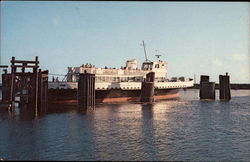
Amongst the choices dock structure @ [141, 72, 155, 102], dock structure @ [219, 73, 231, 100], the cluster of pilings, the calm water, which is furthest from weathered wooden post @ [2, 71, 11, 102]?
dock structure @ [219, 73, 231, 100]

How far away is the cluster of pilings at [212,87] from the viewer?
66625mm

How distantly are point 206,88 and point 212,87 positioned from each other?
153 cm

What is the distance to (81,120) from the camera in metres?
31.2

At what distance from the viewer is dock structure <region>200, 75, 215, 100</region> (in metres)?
68.1

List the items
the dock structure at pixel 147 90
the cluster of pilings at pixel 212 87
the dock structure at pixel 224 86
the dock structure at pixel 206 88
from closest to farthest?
1. the dock structure at pixel 147 90
2. the dock structure at pixel 224 86
3. the cluster of pilings at pixel 212 87
4. the dock structure at pixel 206 88

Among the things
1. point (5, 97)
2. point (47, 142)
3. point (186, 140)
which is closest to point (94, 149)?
point (47, 142)

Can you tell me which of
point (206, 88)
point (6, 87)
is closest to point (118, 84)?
point (6, 87)

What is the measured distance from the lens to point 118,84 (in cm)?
5306

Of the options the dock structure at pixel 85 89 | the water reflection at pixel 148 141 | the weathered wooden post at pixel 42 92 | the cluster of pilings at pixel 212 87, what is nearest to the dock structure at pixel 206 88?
the cluster of pilings at pixel 212 87

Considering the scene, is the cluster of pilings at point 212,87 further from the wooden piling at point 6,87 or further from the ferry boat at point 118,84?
the wooden piling at point 6,87

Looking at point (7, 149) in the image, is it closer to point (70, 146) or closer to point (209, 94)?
point (70, 146)

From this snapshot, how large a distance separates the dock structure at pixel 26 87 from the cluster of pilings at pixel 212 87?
137 feet

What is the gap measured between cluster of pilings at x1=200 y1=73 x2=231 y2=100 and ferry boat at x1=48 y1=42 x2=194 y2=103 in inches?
208

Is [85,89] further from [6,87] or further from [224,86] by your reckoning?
[224,86]
